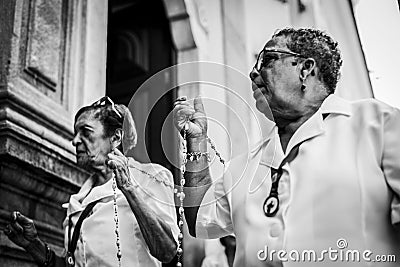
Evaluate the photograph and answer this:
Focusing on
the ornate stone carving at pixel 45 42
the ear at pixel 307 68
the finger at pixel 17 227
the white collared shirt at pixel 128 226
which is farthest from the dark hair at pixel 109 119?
the ornate stone carving at pixel 45 42

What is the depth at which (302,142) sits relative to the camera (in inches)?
53.2

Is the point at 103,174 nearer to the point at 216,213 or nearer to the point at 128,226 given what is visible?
the point at 128,226

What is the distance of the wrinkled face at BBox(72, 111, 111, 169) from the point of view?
68.7 inches

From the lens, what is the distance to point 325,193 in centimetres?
125

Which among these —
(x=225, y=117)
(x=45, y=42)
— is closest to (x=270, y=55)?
(x=225, y=117)

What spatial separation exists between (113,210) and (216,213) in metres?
0.34

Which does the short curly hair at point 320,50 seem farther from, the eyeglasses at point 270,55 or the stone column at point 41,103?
the stone column at point 41,103

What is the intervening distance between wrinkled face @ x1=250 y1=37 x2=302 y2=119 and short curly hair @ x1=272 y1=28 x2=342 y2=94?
0.03 meters

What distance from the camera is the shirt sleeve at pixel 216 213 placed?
55.7 inches

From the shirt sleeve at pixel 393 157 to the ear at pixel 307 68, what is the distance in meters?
0.23

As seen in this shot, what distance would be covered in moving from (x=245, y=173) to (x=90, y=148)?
1.74 ft

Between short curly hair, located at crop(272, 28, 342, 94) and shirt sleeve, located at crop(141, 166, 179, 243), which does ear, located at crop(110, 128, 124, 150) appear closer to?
shirt sleeve, located at crop(141, 166, 179, 243)

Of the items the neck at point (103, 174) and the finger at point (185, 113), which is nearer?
the finger at point (185, 113)

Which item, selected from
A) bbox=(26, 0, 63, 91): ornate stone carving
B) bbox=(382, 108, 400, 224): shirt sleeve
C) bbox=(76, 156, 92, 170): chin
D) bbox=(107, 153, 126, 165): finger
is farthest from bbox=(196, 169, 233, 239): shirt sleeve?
bbox=(26, 0, 63, 91): ornate stone carving
